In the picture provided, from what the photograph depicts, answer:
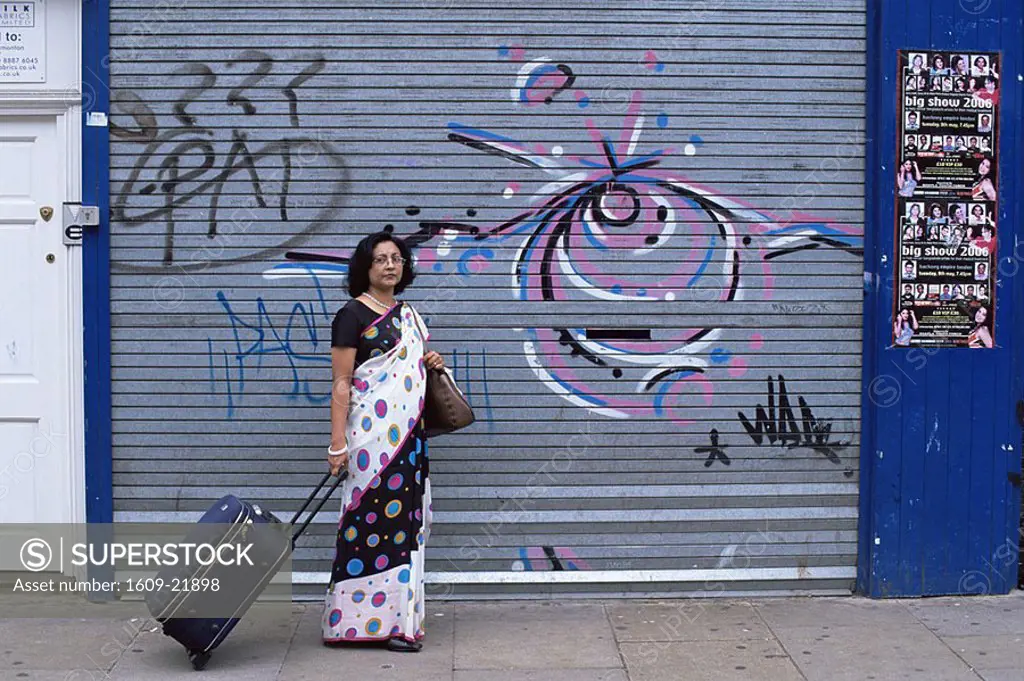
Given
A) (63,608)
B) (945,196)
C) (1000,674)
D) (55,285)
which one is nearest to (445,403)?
(55,285)

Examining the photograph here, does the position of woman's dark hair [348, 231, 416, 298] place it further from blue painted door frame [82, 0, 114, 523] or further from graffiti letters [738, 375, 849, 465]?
graffiti letters [738, 375, 849, 465]

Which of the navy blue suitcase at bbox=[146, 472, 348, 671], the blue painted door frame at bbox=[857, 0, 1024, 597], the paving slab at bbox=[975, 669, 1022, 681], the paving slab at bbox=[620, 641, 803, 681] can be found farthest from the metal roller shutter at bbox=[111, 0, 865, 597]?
the paving slab at bbox=[975, 669, 1022, 681]

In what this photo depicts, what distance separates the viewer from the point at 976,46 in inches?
247

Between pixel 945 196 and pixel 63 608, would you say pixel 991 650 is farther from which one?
pixel 63 608

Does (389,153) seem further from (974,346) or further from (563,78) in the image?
(974,346)

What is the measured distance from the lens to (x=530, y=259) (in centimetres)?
628

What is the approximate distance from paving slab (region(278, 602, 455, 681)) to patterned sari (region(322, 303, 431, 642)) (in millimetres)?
76

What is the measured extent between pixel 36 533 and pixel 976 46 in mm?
5484

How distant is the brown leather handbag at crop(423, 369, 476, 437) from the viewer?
563cm

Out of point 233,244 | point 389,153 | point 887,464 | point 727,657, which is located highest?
point 389,153

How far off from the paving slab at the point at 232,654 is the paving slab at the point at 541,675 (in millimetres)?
857

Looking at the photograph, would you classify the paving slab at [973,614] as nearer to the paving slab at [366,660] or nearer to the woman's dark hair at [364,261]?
the paving slab at [366,660]

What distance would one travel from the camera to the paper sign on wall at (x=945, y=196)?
6.25 metres

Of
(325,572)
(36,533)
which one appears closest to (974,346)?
(325,572)
